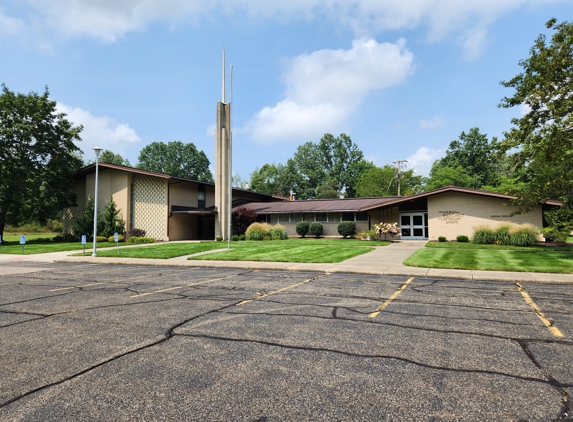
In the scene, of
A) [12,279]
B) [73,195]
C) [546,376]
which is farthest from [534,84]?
[73,195]

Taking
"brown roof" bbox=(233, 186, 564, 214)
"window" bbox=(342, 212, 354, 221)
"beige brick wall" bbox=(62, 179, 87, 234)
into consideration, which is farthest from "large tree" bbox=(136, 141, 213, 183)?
"window" bbox=(342, 212, 354, 221)

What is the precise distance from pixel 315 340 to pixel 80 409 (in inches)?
114

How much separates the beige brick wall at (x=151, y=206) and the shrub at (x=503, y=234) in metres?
26.1

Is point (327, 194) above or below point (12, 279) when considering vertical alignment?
above

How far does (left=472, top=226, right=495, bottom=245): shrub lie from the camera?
24.0 metres

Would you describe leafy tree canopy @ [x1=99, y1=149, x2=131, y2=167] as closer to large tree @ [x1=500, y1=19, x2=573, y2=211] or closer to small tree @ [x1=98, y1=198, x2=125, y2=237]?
small tree @ [x1=98, y1=198, x2=125, y2=237]

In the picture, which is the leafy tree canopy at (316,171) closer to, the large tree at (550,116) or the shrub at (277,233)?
the shrub at (277,233)

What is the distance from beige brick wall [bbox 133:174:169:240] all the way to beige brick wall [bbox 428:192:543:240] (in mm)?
22701

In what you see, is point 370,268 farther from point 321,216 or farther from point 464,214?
point 321,216

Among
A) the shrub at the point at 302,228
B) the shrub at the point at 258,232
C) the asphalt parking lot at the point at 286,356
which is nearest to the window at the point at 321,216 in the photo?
the shrub at the point at 302,228

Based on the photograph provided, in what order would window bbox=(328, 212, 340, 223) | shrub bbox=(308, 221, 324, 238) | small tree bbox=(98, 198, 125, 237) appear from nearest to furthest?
1. small tree bbox=(98, 198, 125, 237)
2. shrub bbox=(308, 221, 324, 238)
3. window bbox=(328, 212, 340, 223)

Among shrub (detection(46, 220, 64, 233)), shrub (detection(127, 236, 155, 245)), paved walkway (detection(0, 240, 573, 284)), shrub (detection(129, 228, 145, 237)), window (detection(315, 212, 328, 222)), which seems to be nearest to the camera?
paved walkway (detection(0, 240, 573, 284))

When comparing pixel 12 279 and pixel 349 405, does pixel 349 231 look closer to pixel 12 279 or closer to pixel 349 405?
pixel 12 279

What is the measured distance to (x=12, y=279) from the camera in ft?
38.2
